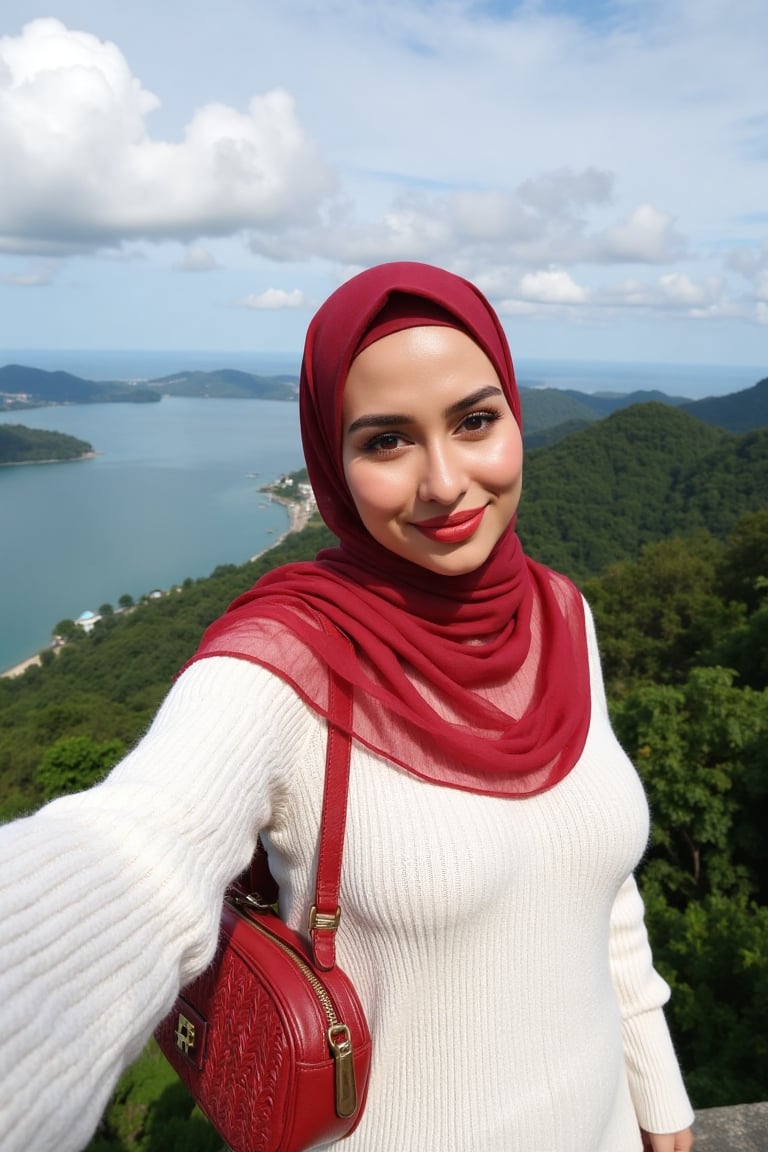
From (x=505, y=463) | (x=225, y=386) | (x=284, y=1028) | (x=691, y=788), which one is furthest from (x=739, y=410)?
(x=225, y=386)

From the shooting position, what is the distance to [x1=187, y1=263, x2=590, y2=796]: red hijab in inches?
36.8

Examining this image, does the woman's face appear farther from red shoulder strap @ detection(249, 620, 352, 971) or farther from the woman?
red shoulder strap @ detection(249, 620, 352, 971)

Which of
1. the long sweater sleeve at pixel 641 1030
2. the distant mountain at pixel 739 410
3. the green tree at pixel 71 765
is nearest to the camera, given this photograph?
the long sweater sleeve at pixel 641 1030

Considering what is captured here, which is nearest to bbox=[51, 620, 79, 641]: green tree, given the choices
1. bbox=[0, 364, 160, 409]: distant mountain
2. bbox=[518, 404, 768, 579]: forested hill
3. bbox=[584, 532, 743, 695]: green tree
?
bbox=[518, 404, 768, 579]: forested hill

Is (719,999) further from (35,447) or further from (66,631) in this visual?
(35,447)

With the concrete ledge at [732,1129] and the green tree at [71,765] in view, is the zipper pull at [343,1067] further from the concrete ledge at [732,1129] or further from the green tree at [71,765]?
the green tree at [71,765]

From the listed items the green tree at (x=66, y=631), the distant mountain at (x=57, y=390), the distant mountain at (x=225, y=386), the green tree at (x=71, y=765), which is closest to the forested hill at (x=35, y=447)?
the distant mountain at (x=57, y=390)

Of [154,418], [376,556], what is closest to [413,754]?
[376,556]

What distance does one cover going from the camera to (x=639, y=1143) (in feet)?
3.84

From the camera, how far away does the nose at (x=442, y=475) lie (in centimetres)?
94

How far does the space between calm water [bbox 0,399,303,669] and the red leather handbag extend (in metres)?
41.5

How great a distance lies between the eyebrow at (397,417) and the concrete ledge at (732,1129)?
4.58 ft

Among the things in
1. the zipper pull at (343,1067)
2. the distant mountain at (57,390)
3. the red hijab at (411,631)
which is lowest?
the zipper pull at (343,1067)

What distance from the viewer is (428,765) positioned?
3.15ft
